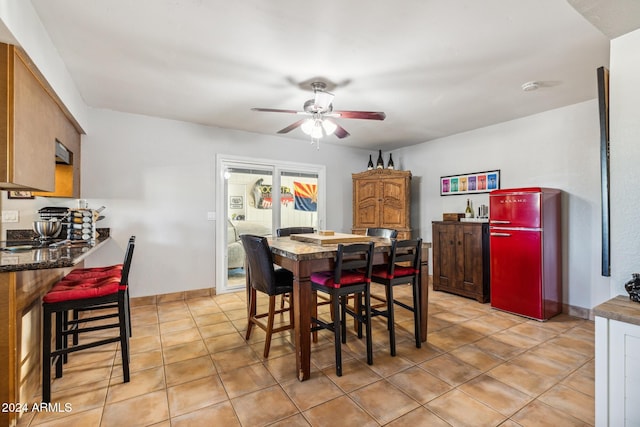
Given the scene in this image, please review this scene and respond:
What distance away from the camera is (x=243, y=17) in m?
1.82

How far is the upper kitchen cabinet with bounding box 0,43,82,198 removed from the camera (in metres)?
1.59

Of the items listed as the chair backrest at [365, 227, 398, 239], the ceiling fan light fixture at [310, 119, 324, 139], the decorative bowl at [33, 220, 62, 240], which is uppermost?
the ceiling fan light fixture at [310, 119, 324, 139]

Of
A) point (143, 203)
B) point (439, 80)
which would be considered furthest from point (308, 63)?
point (143, 203)

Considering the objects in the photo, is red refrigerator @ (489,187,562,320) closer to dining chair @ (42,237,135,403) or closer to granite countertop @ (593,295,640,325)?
granite countertop @ (593,295,640,325)

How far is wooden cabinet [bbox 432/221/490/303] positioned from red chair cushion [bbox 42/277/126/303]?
3866 mm

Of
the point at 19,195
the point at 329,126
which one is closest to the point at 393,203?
the point at 329,126

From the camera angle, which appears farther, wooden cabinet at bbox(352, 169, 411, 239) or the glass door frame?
wooden cabinet at bbox(352, 169, 411, 239)

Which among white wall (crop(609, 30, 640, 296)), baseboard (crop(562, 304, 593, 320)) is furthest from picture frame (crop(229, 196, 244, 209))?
baseboard (crop(562, 304, 593, 320))

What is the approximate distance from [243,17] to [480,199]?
3.78 m

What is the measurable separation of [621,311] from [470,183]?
3.30 metres

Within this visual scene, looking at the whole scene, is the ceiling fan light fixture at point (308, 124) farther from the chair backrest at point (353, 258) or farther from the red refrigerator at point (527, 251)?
the red refrigerator at point (527, 251)

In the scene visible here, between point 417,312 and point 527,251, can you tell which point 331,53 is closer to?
point 417,312

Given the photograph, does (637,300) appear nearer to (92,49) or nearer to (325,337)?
(325,337)

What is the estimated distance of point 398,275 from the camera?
7.95 feet
